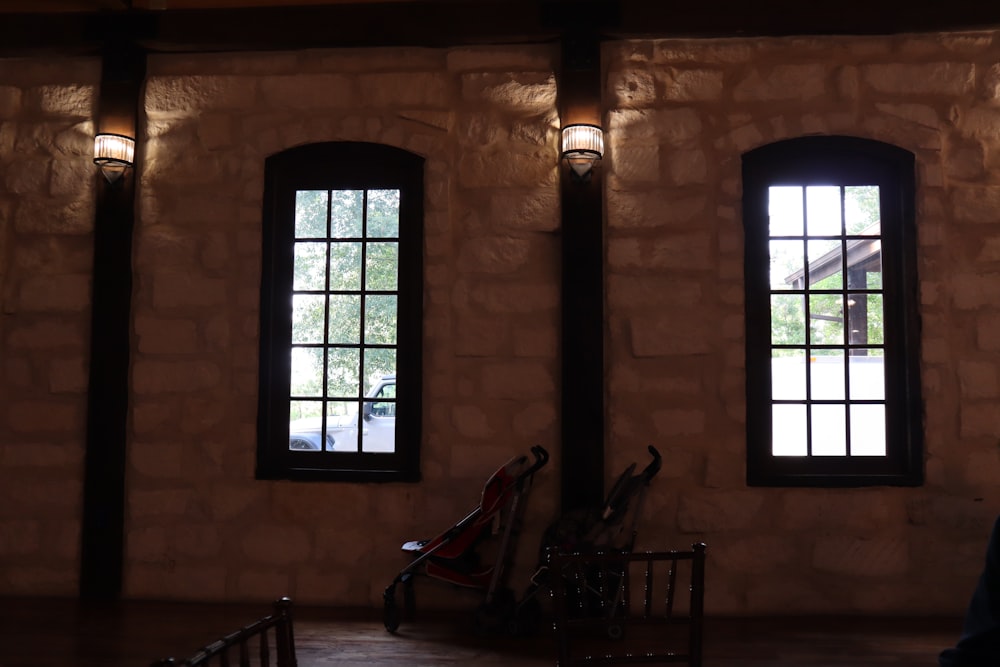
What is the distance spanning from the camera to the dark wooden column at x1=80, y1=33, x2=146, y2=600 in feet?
14.8

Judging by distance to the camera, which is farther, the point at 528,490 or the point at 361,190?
the point at 361,190

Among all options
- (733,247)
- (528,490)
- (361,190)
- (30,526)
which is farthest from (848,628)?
(30,526)

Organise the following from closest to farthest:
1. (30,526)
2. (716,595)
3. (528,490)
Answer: (528,490) < (716,595) < (30,526)

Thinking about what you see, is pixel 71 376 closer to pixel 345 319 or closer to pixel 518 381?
pixel 345 319

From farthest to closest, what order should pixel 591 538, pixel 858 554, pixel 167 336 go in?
pixel 167 336 → pixel 858 554 → pixel 591 538

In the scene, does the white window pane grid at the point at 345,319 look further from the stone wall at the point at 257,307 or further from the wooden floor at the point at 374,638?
the wooden floor at the point at 374,638

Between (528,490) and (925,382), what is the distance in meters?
2.32

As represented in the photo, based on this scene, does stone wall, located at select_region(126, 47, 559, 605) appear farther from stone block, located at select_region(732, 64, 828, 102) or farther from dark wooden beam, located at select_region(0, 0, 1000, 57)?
stone block, located at select_region(732, 64, 828, 102)

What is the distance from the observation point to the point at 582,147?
4312 mm

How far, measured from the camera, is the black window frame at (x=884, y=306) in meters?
4.36

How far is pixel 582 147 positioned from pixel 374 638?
2.82 meters

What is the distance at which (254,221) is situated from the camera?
4629mm

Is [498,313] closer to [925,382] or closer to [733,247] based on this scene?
[733,247]

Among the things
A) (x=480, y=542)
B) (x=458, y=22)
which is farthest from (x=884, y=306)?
(x=458, y=22)
